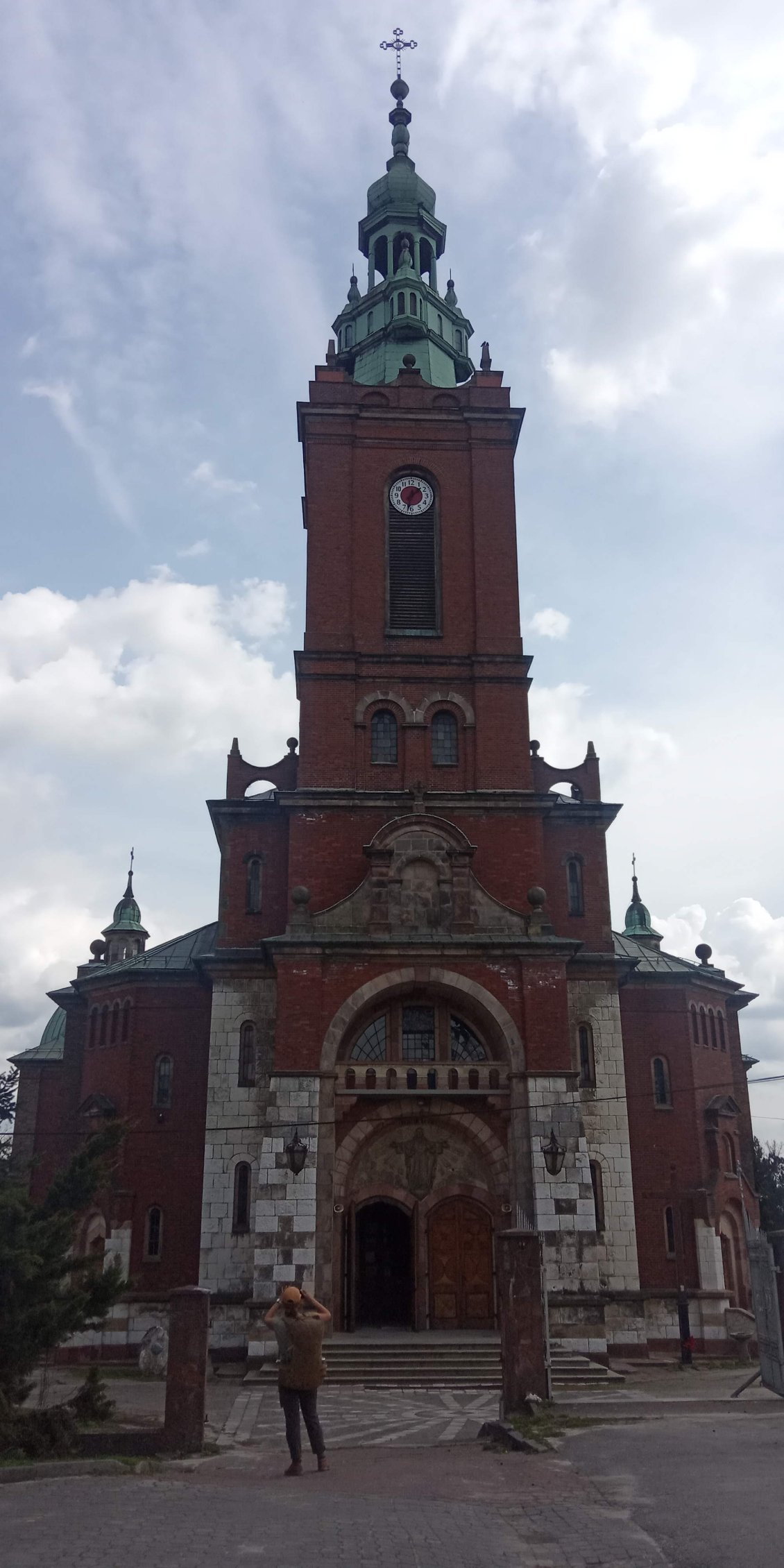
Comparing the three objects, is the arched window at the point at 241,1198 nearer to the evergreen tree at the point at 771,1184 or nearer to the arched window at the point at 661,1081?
the arched window at the point at 661,1081

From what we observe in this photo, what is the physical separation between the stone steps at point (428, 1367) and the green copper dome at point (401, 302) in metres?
25.0

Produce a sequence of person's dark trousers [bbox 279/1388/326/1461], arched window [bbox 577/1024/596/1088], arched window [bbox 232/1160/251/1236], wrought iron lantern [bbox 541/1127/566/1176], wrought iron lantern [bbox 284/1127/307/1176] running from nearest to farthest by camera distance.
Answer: person's dark trousers [bbox 279/1388/326/1461] < wrought iron lantern [bbox 284/1127/307/1176] < wrought iron lantern [bbox 541/1127/566/1176] < arched window [bbox 232/1160/251/1236] < arched window [bbox 577/1024/596/1088]

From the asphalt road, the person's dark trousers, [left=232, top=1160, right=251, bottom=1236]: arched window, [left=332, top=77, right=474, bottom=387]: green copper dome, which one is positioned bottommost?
the asphalt road

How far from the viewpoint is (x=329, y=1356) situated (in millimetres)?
23078

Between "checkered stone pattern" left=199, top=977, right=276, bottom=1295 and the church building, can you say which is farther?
"checkered stone pattern" left=199, top=977, right=276, bottom=1295

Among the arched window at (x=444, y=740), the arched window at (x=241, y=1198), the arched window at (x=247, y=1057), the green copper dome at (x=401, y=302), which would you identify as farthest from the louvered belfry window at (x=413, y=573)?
the arched window at (x=241, y=1198)

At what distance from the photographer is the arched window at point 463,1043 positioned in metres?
27.9

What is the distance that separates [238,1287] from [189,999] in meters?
7.96

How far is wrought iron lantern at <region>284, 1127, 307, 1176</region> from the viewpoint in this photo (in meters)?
24.7

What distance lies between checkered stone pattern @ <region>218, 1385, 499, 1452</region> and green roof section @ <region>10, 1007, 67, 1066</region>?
58.9 ft

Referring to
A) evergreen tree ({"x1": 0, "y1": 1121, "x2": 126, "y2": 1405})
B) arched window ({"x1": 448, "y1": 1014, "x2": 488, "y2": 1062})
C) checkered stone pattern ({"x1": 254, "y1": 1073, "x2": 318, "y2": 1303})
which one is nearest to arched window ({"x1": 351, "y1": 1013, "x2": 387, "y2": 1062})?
arched window ({"x1": 448, "y1": 1014, "x2": 488, "y2": 1062})

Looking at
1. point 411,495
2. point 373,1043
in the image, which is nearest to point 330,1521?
point 373,1043

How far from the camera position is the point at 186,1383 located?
13406mm

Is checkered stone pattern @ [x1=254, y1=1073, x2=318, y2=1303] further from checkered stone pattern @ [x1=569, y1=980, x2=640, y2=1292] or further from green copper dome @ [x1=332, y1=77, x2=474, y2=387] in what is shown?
green copper dome @ [x1=332, y1=77, x2=474, y2=387]
